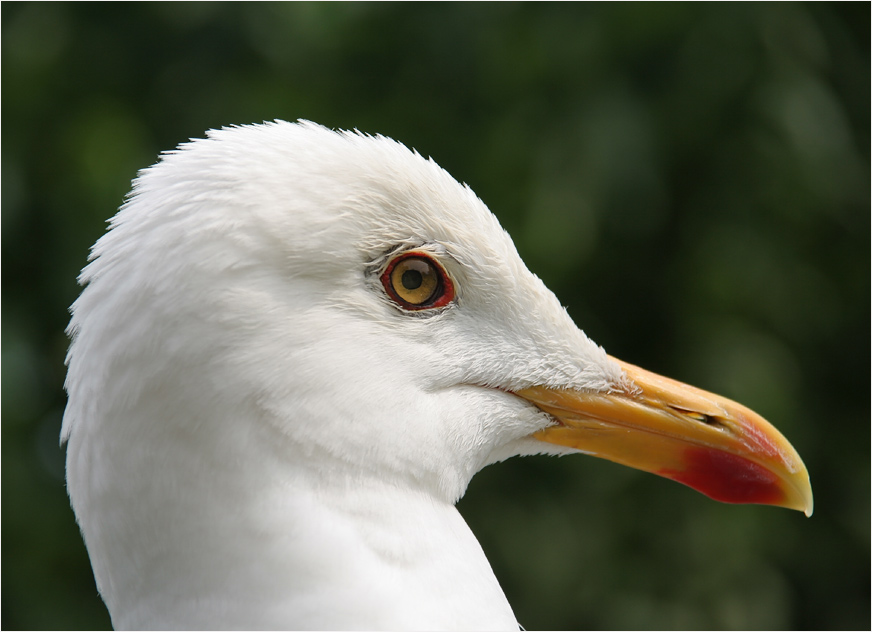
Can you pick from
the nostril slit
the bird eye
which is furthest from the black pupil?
the nostril slit

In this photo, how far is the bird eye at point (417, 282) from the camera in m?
1.80

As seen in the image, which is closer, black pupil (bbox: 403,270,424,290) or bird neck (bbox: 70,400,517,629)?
bird neck (bbox: 70,400,517,629)

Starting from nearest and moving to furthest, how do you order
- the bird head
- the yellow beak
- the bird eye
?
the bird head
the bird eye
the yellow beak

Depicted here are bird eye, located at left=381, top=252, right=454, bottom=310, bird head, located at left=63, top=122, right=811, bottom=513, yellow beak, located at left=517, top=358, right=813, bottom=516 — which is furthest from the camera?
yellow beak, located at left=517, top=358, right=813, bottom=516

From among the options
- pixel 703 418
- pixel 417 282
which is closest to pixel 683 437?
pixel 703 418

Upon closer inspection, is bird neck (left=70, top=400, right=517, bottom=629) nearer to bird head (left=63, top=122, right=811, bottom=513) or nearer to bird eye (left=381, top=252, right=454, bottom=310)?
bird head (left=63, top=122, right=811, bottom=513)

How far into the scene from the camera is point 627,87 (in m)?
3.94

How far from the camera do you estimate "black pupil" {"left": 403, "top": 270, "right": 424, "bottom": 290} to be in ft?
5.94

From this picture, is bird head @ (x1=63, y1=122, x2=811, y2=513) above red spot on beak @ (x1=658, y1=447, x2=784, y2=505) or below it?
above

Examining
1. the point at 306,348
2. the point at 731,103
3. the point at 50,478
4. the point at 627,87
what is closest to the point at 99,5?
the point at 50,478

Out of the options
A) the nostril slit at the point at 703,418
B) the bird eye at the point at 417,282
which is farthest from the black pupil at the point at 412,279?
the nostril slit at the point at 703,418

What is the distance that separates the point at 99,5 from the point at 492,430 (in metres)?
3.20

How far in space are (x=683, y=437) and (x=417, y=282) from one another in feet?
2.28

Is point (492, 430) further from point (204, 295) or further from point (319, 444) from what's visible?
point (204, 295)
